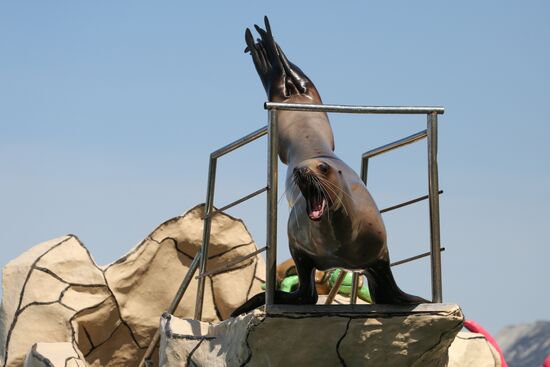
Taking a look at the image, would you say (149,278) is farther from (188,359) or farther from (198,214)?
(188,359)

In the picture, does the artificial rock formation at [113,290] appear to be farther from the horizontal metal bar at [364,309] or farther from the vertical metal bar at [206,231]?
the horizontal metal bar at [364,309]

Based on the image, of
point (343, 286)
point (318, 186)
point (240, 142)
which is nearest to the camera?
point (318, 186)

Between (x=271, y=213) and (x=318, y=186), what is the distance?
58 centimetres

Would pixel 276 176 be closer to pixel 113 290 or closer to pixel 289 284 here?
pixel 289 284

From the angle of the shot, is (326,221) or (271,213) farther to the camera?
(271,213)

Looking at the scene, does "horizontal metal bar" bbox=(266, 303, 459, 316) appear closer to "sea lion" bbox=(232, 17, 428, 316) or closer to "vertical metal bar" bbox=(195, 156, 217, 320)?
"sea lion" bbox=(232, 17, 428, 316)

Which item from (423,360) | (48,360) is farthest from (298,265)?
(48,360)

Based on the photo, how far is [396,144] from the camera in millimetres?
7809

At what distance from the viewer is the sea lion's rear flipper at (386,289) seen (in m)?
6.82

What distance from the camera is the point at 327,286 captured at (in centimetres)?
991

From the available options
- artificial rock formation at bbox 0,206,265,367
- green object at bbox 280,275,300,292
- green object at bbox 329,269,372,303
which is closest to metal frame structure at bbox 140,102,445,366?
green object at bbox 280,275,300,292

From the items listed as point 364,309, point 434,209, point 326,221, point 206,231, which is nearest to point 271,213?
point 326,221

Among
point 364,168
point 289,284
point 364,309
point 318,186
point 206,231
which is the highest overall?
point 318,186

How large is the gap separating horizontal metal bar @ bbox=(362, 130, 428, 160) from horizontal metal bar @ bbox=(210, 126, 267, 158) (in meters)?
0.91
